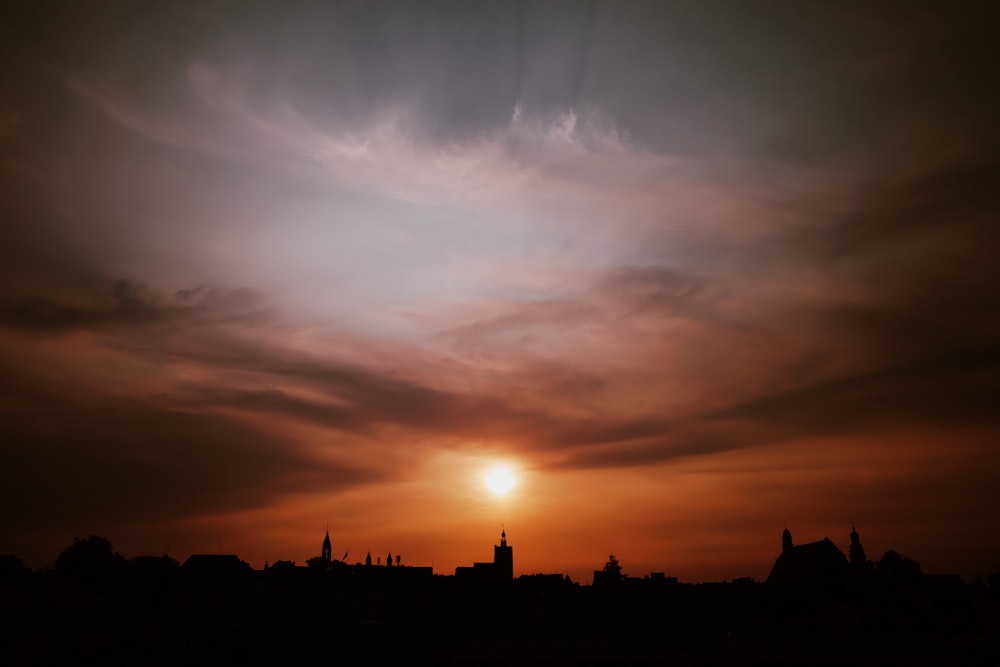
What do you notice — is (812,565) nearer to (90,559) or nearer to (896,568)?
(896,568)

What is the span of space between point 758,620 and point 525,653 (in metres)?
48.0

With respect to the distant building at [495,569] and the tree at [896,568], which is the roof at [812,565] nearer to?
the tree at [896,568]

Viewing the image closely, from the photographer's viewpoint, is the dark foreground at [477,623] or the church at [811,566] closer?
the dark foreground at [477,623]

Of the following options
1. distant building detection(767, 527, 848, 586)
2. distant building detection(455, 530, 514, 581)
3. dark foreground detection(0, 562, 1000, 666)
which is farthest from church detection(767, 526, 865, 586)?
distant building detection(455, 530, 514, 581)

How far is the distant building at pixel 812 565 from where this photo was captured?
421 feet

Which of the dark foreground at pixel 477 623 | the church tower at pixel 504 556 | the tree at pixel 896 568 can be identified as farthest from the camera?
the church tower at pixel 504 556

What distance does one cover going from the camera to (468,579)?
480ft

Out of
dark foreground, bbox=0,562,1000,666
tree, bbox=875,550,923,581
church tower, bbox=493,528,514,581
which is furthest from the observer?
church tower, bbox=493,528,514,581

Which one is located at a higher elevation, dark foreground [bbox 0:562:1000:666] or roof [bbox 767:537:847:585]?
roof [bbox 767:537:847:585]

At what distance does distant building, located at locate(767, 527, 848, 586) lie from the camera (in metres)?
128

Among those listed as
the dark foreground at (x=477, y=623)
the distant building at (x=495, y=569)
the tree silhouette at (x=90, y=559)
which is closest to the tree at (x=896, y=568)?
the dark foreground at (x=477, y=623)

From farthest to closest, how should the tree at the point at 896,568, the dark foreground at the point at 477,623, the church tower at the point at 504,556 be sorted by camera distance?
the church tower at the point at 504,556 < the tree at the point at 896,568 < the dark foreground at the point at 477,623

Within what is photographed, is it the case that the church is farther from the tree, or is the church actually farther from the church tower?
the church tower

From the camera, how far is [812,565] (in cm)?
13262
